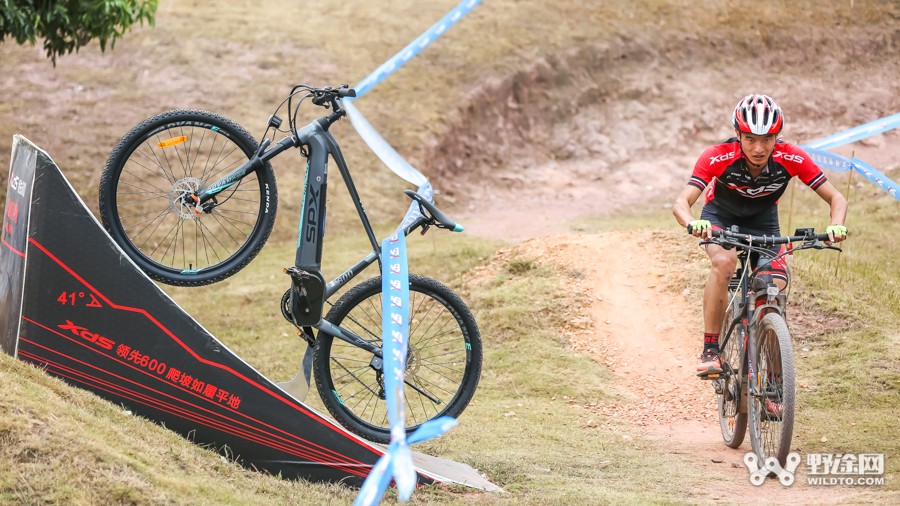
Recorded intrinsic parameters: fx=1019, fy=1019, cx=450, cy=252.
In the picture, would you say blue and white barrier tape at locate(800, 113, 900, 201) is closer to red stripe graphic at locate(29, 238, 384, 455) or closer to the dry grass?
the dry grass

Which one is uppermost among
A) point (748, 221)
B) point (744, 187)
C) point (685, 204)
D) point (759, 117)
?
point (759, 117)

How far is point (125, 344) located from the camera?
5895mm

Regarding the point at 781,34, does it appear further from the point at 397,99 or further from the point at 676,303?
the point at 676,303

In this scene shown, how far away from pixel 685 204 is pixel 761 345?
1091 millimetres

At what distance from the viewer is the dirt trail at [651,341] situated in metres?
7.87

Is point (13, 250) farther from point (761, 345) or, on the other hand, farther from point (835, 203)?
point (835, 203)

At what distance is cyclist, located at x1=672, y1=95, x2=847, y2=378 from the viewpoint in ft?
22.4

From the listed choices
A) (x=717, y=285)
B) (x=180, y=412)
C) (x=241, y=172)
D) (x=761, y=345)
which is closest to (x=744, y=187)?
(x=717, y=285)

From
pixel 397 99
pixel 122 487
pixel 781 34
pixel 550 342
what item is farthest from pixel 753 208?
pixel 781 34

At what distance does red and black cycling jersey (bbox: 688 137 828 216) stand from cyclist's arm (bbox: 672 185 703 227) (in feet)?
0.21

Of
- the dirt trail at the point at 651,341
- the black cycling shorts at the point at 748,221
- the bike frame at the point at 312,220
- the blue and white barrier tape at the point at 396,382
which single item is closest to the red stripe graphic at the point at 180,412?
the bike frame at the point at 312,220

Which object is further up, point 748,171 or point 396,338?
point 748,171

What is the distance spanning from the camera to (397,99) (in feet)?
59.2

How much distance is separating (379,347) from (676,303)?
569 centimetres
